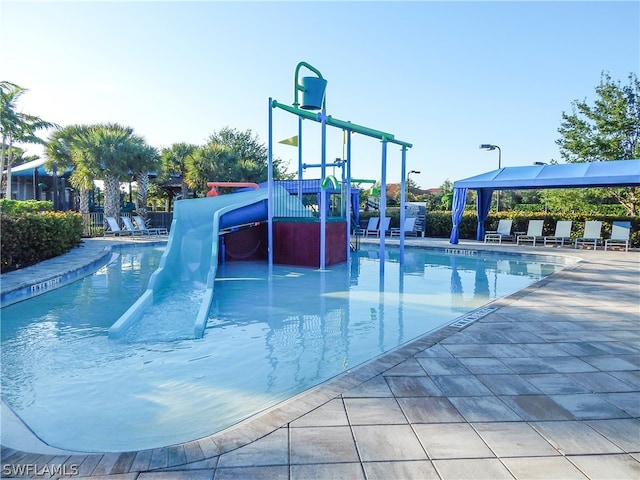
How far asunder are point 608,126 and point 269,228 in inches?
765

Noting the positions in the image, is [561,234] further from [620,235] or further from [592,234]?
[620,235]

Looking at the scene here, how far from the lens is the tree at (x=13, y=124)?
2392cm

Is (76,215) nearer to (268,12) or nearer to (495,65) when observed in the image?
(268,12)

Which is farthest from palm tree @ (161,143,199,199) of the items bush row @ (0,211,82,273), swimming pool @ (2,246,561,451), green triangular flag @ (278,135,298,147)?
swimming pool @ (2,246,561,451)

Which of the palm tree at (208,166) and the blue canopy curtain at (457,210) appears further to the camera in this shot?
the palm tree at (208,166)

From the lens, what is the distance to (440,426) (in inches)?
102

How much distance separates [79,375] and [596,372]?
4.43 m

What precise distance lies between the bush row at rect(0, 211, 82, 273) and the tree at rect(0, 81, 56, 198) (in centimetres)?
1632

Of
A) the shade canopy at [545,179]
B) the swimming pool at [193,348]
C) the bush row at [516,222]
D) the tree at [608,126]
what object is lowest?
the swimming pool at [193,348]

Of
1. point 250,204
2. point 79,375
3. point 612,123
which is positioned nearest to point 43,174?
point 250,204

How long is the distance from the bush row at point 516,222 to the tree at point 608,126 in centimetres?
528

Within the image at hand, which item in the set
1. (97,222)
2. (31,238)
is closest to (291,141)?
(31,238)

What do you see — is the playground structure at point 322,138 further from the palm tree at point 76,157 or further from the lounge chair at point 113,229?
the palm tree at point 76,157

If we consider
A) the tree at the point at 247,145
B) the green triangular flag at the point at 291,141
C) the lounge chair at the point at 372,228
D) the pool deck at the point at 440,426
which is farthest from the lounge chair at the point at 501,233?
the tree at the point at 247,145
